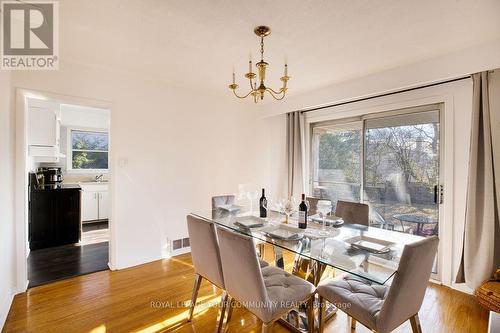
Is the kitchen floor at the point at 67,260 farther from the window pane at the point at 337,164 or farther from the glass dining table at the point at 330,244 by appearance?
the window pane at the point at 337,164

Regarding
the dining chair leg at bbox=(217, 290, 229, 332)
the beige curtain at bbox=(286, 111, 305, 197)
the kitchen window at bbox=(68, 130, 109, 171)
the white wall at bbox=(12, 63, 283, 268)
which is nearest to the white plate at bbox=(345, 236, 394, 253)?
the dining chair leg at bbox=(217, 290, 229, 332)

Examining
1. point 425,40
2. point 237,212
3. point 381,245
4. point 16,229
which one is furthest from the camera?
point 237,212

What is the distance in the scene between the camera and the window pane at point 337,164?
3.68 m

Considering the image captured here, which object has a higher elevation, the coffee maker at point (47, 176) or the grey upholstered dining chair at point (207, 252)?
the coffee maker at point (47, 176)

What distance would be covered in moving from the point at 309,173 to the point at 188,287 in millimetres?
2547

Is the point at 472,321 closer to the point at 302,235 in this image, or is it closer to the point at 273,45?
the point at 302,235

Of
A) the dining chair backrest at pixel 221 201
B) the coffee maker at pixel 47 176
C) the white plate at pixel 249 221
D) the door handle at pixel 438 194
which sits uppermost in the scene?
the coffee maker at pixel 47 176

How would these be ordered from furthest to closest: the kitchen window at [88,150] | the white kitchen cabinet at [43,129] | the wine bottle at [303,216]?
the kitchen window at [88,150]
the white kitchen cabinet at [43,129]
the wine bottle at [303,216]

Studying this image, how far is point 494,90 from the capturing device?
7.81 feet

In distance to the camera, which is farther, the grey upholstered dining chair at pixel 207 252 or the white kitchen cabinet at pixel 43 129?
the white kitchen cabinet at pixel 43 129

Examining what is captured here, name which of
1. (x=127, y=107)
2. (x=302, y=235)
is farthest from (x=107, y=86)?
(x=302, y=235)

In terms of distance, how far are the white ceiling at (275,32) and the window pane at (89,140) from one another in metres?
3.35
